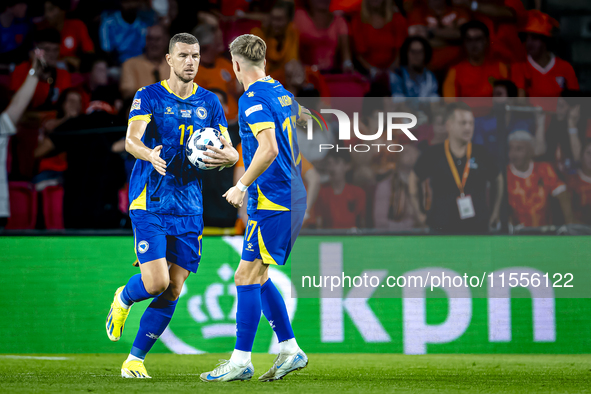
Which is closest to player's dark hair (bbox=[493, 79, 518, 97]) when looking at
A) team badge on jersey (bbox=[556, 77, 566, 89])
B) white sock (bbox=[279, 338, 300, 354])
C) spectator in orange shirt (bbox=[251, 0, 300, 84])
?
team badge on jersey (bbox=[556, 77, 566, 89])

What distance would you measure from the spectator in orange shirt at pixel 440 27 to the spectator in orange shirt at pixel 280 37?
1.36 metres

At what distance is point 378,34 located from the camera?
7.80 m

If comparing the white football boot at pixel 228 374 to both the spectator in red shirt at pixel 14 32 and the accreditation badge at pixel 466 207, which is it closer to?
the accreditation badge at pixel 466 207

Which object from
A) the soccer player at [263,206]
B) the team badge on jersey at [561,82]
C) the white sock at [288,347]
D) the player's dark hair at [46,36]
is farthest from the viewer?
the player's dark hair at [46,36]

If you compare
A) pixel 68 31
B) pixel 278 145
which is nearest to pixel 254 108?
pixel 278 145

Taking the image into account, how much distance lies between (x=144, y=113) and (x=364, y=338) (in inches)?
122

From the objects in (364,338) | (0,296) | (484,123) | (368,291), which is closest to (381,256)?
(368,291)

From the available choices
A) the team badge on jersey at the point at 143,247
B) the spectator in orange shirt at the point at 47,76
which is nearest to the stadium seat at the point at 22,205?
the spectator in orange shirt at the point at 47,76

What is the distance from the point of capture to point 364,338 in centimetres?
636

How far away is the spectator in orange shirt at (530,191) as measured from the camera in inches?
254

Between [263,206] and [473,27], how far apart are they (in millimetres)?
4684

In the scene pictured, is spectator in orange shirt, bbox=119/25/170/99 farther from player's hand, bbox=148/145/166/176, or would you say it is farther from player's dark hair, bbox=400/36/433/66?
player's hand, bbox=148/145/166/176

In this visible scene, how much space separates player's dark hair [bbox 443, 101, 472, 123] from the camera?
6.75 meters

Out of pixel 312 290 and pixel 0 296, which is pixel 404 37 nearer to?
pixel 312 290
